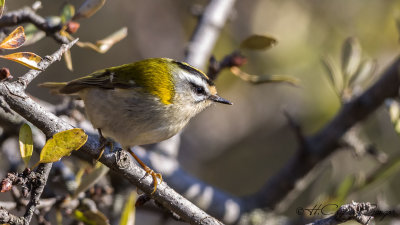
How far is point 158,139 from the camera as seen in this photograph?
6.64ft

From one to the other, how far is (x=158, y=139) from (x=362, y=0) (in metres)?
2.46

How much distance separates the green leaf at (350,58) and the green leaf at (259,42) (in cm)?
50

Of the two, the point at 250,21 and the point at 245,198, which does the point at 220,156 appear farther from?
the point at 245,198

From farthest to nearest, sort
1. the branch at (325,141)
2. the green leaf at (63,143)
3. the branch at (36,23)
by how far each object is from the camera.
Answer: the branch at (325,141) → the branch at (36,23) → the green leaf at (63,143)

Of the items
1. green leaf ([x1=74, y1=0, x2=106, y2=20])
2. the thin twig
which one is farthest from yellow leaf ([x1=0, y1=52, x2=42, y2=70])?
green leaf ([x1=74, y1=0, x2=106, y2=20])

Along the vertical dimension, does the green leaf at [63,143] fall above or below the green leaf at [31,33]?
below

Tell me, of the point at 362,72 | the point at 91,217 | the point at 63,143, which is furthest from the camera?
the point at 362,72

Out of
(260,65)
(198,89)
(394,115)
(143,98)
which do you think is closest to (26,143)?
(143,98)

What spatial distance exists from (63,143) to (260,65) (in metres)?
2.61

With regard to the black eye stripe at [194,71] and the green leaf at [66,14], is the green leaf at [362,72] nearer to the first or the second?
the black eye stripe at [194,71]

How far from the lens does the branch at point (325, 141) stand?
2553mm

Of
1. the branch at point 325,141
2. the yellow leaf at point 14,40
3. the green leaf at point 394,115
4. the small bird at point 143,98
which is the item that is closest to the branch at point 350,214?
the green leaf at point 394,115

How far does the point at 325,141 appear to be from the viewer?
8.74ft

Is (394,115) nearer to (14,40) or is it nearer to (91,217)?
(91,217)
